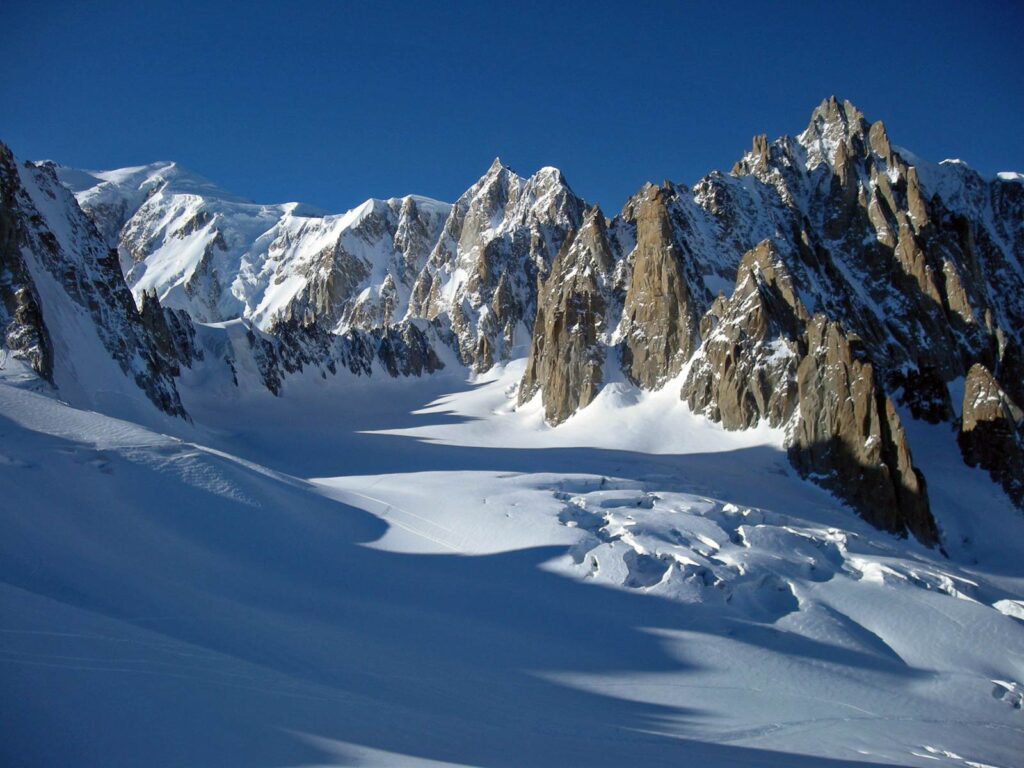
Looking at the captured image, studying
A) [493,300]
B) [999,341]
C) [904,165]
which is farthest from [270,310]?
[999,341]

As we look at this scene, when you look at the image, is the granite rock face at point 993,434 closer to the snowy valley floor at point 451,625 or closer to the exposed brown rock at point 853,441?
the exposed brown rock at point 853,441

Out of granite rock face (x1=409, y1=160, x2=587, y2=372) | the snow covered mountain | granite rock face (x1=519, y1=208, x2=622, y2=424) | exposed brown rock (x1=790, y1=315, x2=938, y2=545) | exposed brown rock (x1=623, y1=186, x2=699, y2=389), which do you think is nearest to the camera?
the snow covered mountain

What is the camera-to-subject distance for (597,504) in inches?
974

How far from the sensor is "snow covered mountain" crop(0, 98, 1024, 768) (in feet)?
32.2

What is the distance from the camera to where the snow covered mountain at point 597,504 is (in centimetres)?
982

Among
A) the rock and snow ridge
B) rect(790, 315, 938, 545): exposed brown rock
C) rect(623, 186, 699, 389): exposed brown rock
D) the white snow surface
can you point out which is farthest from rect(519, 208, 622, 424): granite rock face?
the white snow surface

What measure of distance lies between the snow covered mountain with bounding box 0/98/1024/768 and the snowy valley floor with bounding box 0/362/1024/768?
0.33ft

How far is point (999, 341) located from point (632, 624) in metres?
65.1

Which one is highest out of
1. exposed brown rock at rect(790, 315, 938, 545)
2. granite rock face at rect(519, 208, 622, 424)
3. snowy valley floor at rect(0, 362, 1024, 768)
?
granite rock face at rect(519, 208, 622, 424)

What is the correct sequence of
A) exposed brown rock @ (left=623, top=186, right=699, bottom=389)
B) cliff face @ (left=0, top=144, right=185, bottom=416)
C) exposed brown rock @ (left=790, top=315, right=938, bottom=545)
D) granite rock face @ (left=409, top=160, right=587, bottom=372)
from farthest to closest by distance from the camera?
granite rock face @ (left=409, top=160, right=587, bottom=372) → exposed brown rock @ (left=623, top=186, right=699, bottom=389) → exposed brown rock @ (left=790, top=315, right=938, bottom=545) → cliff face @ (left=0, top=144, right=185, bottom=416)

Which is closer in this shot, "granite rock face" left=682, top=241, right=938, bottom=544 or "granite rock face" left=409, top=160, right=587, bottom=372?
"granite rock face" left=682, top=241, right=938, bottom=544

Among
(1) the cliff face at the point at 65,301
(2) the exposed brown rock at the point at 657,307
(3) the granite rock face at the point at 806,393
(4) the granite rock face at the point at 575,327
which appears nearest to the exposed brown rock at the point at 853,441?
(3) the granite rock face at the point at 806,393

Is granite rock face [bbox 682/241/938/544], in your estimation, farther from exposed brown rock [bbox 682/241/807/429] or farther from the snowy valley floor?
the snowy valley floor

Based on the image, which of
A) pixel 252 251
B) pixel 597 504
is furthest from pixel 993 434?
pixel 252 251
